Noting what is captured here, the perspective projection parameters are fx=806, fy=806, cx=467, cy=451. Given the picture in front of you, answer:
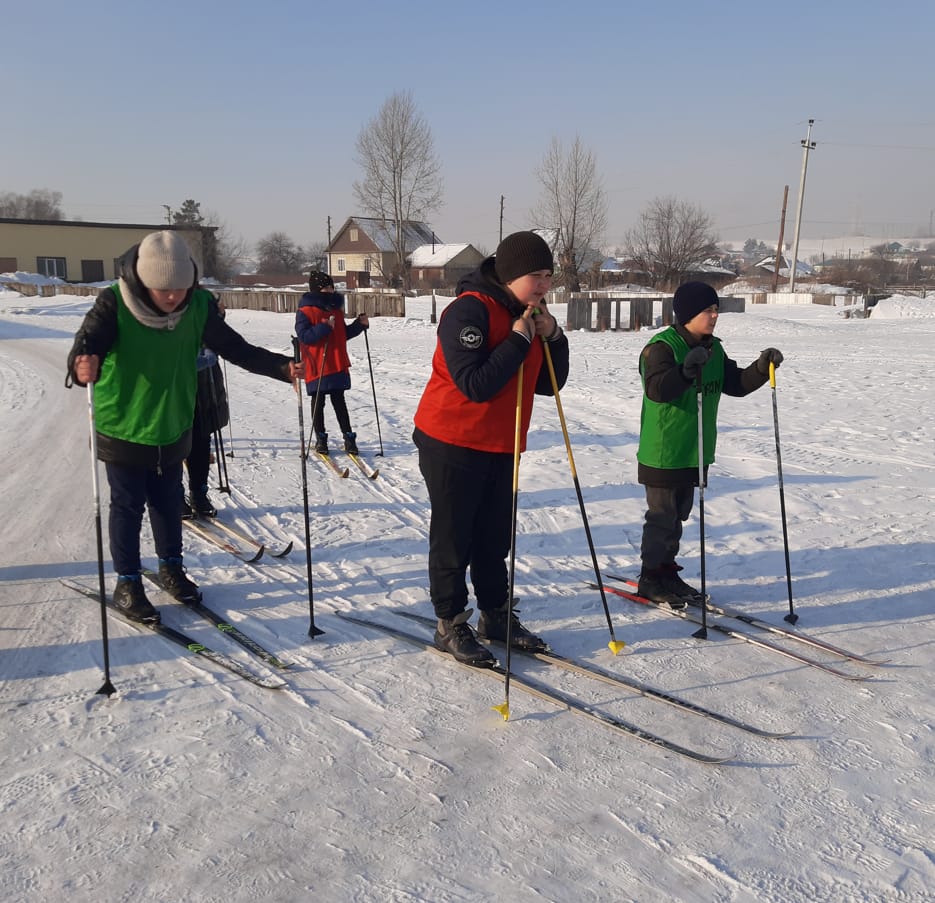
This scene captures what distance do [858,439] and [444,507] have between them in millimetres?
6463

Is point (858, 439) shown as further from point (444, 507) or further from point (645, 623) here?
point (444, 507)

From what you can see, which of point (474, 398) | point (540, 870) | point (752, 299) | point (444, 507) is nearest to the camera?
point (540, 870)

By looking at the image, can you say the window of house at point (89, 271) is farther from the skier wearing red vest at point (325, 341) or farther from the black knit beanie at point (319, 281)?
the black knit beanie at point (319, 281)

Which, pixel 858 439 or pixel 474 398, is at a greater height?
pixel 474 398

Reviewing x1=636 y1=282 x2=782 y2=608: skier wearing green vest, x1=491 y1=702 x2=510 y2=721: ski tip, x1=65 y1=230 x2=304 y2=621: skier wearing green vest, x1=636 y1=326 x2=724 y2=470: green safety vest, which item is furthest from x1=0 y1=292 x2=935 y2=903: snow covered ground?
x1=636 y1=326 x2=724 y2=470: green safety vest

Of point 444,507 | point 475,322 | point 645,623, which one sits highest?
point 475,322

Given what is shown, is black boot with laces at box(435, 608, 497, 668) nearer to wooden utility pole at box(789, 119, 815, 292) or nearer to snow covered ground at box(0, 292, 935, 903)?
snow covered ground at box(0, 292, 935, 903)

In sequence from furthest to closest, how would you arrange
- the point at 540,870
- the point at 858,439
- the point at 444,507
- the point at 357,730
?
the point at 858,439 → the point at 444,507 → the point at 357,730 → the point at 540,870

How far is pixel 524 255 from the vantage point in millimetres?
3244

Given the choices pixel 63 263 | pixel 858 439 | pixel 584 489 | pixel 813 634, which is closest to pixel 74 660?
pixel 813 634

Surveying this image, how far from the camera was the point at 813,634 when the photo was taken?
3975mm

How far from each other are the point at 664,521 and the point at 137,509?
2649 millimetres

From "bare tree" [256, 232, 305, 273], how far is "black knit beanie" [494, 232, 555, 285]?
73660mm

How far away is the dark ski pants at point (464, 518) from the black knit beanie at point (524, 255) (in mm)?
772
